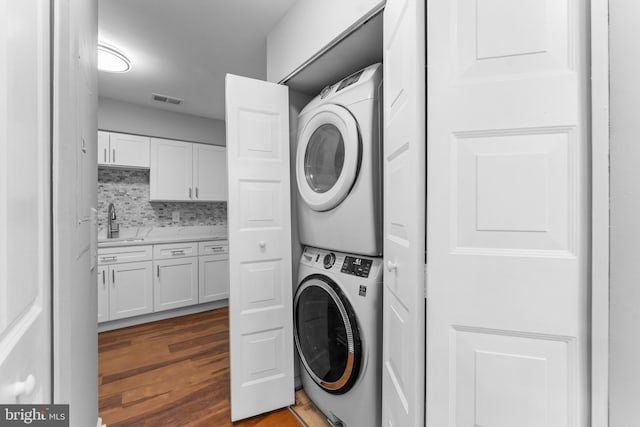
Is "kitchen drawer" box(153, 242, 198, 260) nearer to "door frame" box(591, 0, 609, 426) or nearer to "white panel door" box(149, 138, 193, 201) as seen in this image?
"white panel door" box(149, 138, 193, 201)

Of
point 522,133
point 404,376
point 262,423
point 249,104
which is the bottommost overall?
point 262,423

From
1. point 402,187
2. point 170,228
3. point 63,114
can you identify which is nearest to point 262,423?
point 402,187

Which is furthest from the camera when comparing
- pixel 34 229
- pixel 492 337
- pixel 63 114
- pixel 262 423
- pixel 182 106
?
pixel 182 106

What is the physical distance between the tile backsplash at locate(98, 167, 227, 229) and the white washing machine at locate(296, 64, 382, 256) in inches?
105

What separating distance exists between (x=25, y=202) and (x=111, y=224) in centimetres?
337

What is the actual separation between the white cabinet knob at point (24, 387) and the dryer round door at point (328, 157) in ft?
3.96

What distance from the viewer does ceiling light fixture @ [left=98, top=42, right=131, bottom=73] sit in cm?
204

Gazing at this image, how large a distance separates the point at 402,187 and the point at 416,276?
28 cm

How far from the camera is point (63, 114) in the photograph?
1.99 ft

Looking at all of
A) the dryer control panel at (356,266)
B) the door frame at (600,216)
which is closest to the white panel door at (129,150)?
the dryer control panel at (356,266)

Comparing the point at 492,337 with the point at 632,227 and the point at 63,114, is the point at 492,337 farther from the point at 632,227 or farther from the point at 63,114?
the point at 63,114

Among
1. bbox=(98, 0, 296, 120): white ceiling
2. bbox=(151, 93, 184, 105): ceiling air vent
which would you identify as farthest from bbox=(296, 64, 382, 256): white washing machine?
bbox=(151, 93, 184, 105): ceiling air vent

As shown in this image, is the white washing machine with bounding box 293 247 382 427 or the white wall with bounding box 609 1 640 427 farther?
the white washing machine with bounding box 293 247 382 427

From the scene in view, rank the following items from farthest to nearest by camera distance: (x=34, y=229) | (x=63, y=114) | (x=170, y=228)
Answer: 1. (x=170, y=228)
2. (x=63, y=114)
3. (x=34, y=229)
